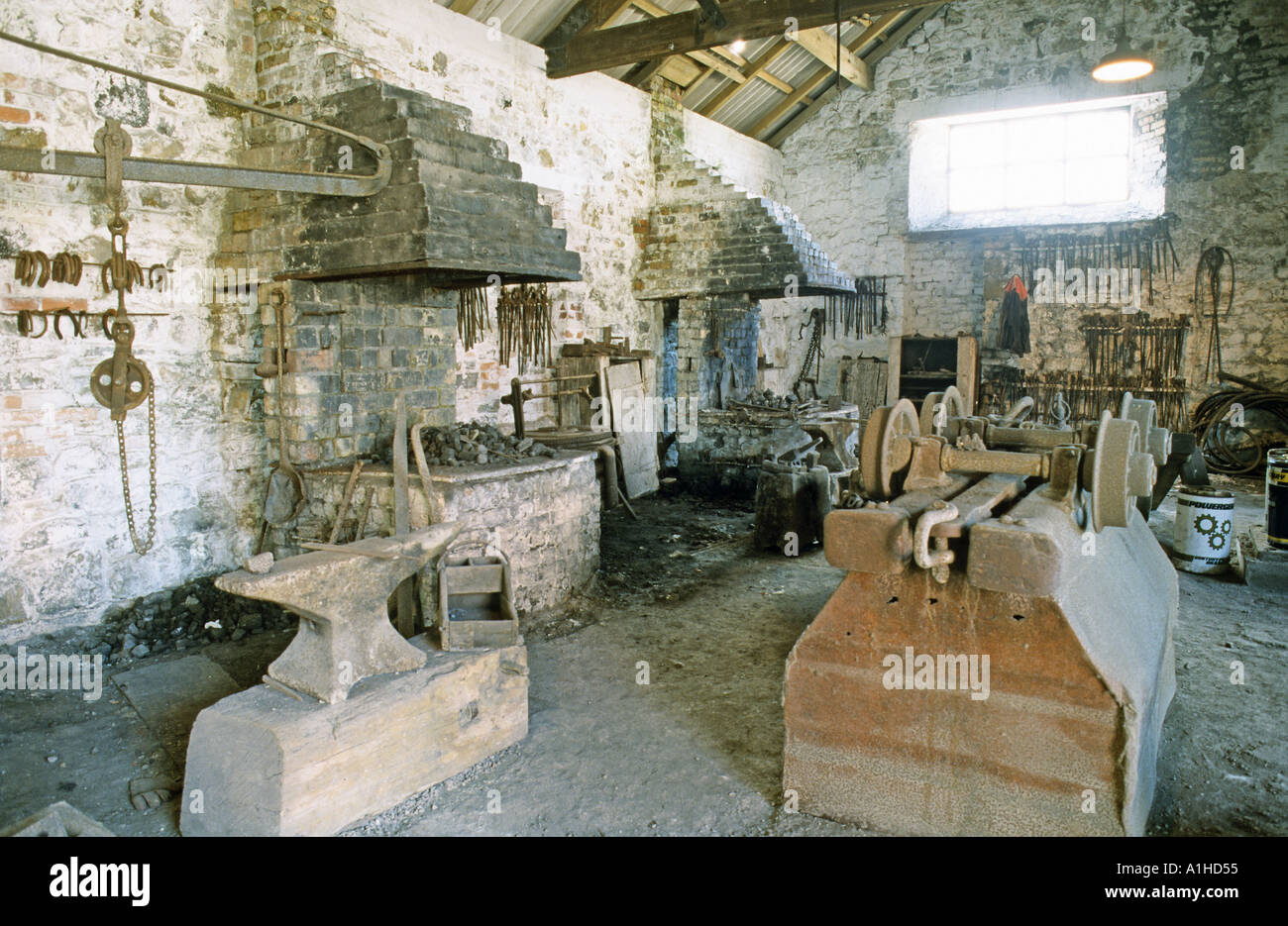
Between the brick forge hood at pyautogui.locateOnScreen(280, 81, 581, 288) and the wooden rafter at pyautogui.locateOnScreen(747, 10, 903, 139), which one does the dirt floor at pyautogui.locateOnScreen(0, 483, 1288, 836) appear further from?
the wooden rafter at pyautogui.locateOnScreen(747, 10, 903, 139)

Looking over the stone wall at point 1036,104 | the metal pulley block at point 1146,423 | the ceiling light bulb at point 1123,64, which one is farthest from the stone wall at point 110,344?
the stone wall at point 1036,104

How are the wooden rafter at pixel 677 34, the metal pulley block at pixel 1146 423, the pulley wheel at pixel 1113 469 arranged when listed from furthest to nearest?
the wooden rafter at pixel 677 34 < the metal pulley block at pixel 1146 423 < the pulley wheel at pixel 1113 469

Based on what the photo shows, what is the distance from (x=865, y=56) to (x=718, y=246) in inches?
207

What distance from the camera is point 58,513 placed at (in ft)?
15.1

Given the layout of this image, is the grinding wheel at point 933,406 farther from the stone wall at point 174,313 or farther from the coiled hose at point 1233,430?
the coiled hose at point 1233,430

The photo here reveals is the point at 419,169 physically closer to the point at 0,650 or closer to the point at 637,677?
the point at 637,677

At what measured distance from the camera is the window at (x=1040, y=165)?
36.3 feet

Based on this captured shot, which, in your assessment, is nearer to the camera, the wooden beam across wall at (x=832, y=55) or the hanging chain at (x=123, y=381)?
the hanging chain at (x=123, y=381)

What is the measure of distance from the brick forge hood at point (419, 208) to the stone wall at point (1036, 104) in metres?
8.92

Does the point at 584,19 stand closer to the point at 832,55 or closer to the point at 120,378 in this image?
the point at 832,55

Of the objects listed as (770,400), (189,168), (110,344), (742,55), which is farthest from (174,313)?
(742,55)

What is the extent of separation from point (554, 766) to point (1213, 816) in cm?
244

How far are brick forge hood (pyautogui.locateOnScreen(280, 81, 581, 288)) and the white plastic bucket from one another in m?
4.91

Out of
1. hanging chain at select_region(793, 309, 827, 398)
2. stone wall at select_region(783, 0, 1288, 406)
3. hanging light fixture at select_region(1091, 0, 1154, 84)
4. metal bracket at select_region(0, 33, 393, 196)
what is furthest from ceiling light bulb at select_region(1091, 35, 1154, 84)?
metal bracket at select_region(0, 33, 393, 196)
